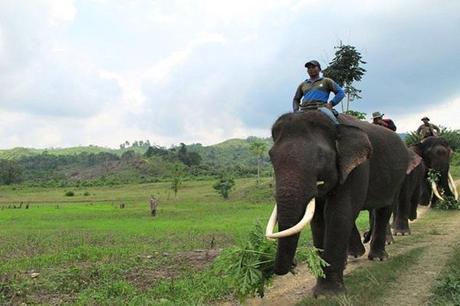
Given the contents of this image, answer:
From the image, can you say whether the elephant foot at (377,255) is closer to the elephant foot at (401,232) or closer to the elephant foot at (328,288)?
the elephant foot at (328,288)

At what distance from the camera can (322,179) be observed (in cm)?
713

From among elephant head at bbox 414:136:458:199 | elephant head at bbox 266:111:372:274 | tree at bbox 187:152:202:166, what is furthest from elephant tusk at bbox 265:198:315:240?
tree at bbox 187:152:202:166

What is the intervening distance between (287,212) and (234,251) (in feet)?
2.65

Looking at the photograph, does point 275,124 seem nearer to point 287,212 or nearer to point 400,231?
point 287,212

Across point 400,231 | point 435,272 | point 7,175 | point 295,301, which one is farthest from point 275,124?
point 7,175

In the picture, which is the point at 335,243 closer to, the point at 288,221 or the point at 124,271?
the point at 288,221

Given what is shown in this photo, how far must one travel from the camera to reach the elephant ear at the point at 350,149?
750 centimetres

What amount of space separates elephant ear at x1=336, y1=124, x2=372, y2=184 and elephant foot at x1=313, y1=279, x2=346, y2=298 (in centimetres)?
141

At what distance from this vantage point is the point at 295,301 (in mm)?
7895

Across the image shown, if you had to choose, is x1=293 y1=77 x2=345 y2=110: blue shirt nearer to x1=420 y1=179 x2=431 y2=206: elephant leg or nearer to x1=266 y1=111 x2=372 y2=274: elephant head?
x1=266 y1=111 x2=372 y2=274: elephant head

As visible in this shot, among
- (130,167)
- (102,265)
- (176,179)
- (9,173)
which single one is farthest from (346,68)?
(130,167)

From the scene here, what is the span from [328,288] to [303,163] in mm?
1958

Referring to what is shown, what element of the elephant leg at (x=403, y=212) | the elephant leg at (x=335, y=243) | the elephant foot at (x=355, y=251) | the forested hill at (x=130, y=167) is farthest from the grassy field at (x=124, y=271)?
the forested hill at (x=130, y=167)

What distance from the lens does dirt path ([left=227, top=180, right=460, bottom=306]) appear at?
25.9ft
